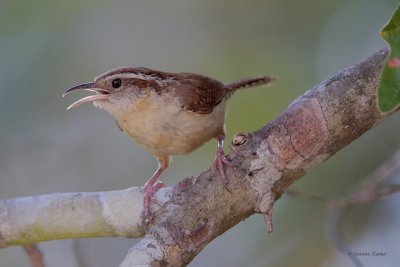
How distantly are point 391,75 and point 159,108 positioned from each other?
188cm

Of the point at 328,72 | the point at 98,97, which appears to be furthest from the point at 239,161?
the point at 328,72

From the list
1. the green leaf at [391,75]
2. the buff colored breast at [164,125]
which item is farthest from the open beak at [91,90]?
the green leaf at [391,75]

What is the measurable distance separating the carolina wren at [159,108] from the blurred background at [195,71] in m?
1.26

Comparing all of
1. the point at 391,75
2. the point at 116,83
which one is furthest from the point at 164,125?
the point at 391,75

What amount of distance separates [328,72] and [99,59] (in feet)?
7.12

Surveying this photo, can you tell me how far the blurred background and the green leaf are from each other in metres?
2.74

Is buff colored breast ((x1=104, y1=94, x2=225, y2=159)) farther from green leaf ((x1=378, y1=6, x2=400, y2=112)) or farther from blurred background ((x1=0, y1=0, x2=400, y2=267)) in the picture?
green leaf ((x1=378, y1=6, x2=400, y2=112))

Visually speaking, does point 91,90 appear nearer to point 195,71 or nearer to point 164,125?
point 164,125

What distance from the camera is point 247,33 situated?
18.2 feet

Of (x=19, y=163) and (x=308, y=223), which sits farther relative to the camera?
(x=19, y=163)

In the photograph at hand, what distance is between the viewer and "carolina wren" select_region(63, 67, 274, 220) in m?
3.51

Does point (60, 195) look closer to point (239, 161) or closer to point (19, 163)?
point (239, 161)

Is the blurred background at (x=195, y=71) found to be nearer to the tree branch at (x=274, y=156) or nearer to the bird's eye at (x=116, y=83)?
the bird's eye at (x=116, y=83)

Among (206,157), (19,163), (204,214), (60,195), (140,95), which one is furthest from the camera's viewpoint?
(19,163)
